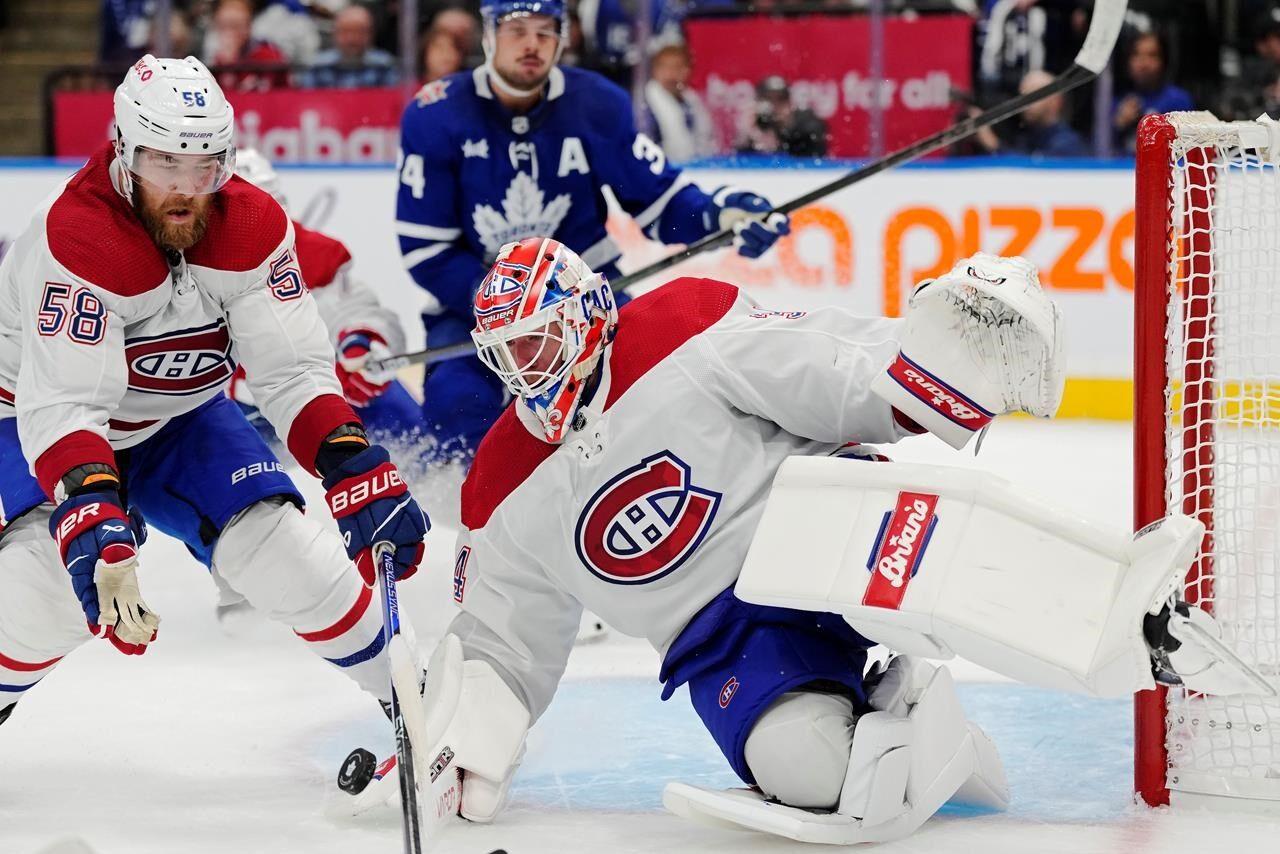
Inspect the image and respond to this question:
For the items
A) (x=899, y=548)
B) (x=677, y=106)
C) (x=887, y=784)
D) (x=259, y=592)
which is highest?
(x=677, y=106)

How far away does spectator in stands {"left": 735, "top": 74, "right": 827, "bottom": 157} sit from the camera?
579 cm

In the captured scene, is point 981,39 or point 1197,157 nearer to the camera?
point 1197,157

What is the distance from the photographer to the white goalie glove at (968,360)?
2223 mm

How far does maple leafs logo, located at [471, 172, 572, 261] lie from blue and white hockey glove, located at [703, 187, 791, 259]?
13.4 inches

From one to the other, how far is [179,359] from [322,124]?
3.55m

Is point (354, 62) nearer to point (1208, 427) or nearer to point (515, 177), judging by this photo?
point (515, 177)

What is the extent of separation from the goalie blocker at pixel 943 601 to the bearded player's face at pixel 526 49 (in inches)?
71.0

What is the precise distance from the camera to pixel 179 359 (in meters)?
2.70

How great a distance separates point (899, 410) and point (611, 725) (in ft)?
3.34

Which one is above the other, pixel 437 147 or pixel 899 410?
pixel 437 147

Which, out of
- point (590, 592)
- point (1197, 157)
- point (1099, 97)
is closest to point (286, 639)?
point (590, 592)

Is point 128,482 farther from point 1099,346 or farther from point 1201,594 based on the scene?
point 1099,346

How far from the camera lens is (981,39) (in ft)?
18.6

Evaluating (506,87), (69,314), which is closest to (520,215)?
(506,87)
